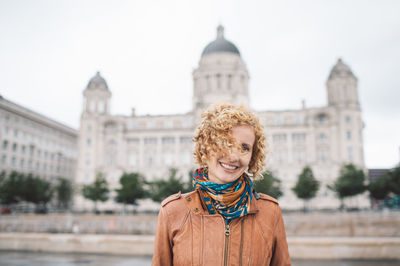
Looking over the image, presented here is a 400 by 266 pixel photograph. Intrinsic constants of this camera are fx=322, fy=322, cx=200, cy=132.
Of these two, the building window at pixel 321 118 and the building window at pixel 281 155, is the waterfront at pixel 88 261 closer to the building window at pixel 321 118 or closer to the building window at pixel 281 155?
the building window at pixel 281 155

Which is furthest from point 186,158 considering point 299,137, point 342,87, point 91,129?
point 342,87

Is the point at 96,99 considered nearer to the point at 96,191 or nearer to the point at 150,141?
the point at 150,141

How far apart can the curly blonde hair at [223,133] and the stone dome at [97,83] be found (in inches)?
2782

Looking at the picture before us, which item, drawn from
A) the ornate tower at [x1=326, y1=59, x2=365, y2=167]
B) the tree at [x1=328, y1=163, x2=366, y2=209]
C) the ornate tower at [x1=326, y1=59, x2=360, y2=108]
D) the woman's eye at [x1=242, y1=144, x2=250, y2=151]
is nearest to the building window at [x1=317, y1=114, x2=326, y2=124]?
the ornate tower at [x1=326, y1=59, x2=365, y2=167]

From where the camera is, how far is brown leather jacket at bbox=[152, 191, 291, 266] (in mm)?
2248

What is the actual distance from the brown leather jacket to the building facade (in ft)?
214

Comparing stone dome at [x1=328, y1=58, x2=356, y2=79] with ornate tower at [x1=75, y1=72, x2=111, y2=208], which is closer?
stone dome at [x1=328, y1=58, x2=356, y2=79]

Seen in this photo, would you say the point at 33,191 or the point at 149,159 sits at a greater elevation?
the point at 149,159

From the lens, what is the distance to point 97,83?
2739 inches

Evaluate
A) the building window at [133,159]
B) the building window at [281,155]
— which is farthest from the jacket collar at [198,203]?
the building window at [133,159]

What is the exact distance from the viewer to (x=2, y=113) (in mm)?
59844

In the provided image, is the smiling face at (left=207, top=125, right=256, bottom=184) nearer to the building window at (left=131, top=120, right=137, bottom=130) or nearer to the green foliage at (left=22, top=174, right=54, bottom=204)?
the green foliage at (left=22, top=174, right=54, bottom=204)

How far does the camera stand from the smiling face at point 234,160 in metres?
2.32

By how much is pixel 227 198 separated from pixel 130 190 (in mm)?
46621
